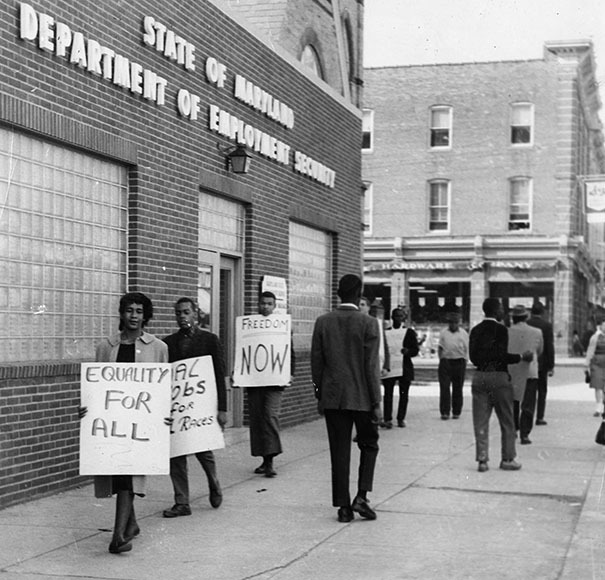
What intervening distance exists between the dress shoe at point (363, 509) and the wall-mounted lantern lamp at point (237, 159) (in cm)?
581

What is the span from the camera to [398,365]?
16188mm

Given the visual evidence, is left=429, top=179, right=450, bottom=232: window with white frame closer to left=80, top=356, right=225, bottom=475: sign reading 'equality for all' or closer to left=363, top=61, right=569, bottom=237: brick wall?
left=363, top=61, right=569, bottom=237: brick wall

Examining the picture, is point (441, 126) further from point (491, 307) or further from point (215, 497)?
point (215, 497)

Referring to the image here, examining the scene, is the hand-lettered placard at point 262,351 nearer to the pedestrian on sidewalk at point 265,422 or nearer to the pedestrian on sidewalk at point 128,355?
the pedestrian on sidewalk at point 265,422

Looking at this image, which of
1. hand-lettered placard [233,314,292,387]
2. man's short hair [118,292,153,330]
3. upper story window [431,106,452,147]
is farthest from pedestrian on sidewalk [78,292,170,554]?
upper story window [431,106,452,147]

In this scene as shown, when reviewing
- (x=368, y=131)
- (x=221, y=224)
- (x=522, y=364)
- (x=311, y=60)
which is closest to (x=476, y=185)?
(x=368, y=131)

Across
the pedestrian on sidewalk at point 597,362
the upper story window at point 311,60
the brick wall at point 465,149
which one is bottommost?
the pedestrian on sidewalk at point 597,362

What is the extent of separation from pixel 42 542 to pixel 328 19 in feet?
40.9

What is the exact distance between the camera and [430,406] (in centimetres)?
2017

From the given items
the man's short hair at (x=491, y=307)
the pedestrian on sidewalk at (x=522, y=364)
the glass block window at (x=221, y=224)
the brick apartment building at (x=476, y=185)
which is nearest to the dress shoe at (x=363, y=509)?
the man's short hair at (x=491, y=307)

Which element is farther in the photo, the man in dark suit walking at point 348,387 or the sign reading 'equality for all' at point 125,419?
the man in dark suit walking at point 348,387

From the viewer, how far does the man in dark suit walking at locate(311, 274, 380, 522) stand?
8508 mm

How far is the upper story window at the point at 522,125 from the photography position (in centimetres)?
4272

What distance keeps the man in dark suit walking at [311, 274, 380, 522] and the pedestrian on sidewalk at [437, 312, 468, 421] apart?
8.88 m
